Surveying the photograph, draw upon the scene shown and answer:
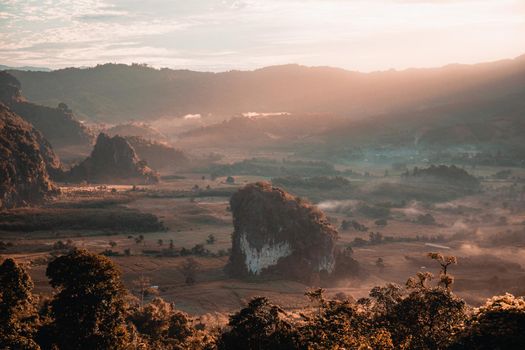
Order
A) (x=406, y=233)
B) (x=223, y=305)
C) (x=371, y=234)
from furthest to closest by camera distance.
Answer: (x=406, y=233)
(x=371, y=234)
(x=223, y=305)

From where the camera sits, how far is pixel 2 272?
45.9 m

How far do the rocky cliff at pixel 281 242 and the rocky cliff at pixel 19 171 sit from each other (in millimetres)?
73485

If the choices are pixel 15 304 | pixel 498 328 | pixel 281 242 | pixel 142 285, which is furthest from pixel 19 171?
pixel 498 328

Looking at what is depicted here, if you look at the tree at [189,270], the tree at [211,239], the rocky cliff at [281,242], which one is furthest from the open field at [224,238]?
the rocky cliff at [281,242]

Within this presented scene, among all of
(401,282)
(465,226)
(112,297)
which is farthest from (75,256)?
(465,226)

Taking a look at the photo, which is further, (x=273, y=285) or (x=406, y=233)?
(x=406, y=233)

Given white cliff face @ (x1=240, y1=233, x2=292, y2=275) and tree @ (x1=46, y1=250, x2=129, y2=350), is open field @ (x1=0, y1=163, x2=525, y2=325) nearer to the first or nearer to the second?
white cliff face @ (x1=240, y1=233, x2=292, y2=275)

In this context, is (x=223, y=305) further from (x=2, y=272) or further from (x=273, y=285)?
(x=2, y=272)

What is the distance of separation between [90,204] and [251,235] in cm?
6891

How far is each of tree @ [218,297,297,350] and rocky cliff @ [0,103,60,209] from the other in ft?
396

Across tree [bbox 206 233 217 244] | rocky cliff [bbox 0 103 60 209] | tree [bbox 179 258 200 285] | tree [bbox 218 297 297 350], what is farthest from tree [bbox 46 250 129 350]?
rocky cliff [bbox 0 103 60 209]

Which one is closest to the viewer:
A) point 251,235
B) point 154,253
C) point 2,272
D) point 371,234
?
point 2,272

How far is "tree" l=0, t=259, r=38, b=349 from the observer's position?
4394 centimetres

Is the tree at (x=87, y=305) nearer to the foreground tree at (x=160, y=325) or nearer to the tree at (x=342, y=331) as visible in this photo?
the tree at (x=342, y=331)
